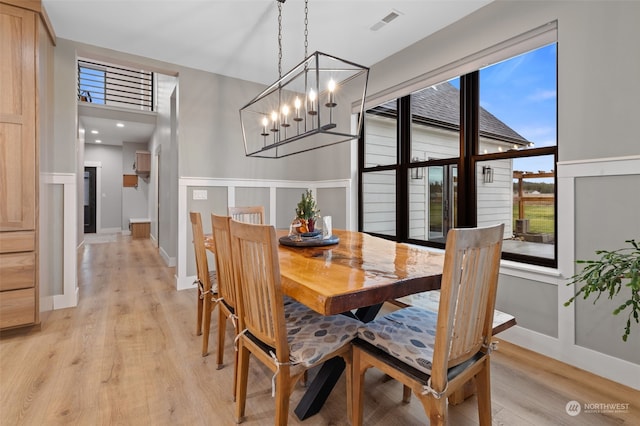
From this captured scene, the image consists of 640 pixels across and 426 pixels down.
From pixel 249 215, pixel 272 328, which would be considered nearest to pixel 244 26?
pixel 249 215

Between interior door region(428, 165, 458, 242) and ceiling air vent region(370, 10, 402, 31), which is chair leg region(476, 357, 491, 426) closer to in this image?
interior door region(428, 165, 458, 242)

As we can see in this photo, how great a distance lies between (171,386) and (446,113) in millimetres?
3171

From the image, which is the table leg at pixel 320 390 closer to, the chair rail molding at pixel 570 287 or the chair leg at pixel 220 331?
the chair leg at pixel 220 331

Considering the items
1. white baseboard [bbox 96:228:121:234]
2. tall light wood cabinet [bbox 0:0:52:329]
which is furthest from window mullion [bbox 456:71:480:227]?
white baseboard [bbox 96:228:121:234]

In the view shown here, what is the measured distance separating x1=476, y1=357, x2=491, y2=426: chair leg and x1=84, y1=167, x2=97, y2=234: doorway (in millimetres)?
10362

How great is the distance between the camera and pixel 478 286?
117cm

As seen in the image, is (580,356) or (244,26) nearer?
(580,356)

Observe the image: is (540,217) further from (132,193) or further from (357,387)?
(132,193)

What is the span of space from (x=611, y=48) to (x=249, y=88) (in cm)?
361

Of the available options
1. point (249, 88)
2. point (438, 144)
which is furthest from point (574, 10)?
point (249, 88)

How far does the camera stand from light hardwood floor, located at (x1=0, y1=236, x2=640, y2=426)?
61.1 inches

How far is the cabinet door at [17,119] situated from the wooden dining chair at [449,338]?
2803mm

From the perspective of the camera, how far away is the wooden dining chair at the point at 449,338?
3.41 feet

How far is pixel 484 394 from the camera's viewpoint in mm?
1317
